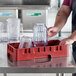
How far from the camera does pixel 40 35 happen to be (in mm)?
1385

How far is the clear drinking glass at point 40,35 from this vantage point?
1352mm

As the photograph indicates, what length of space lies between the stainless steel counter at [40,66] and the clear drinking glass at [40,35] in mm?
137

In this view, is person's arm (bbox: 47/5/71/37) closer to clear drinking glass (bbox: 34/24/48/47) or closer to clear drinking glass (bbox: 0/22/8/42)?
clear drinking glass (bbox: 34/24/48/47)

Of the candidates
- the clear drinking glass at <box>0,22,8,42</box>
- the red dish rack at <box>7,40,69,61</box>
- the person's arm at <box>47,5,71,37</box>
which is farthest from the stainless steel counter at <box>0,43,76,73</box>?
the clear drinking glass at <box>0,22,8,42</box>

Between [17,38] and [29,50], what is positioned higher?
[29,50]

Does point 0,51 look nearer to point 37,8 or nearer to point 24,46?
point 24,46

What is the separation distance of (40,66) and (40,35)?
0.30 meters

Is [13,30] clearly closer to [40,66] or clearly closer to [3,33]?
[3,33]

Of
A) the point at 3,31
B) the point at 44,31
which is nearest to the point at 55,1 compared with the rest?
the point at 3,31

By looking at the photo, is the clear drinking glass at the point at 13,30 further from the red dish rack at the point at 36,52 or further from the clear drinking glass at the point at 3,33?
the red dish rack at the point at 36,52

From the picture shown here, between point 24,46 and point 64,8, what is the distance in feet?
2.10

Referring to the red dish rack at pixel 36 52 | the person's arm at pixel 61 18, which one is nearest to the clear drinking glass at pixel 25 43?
the red dish rack at pixel 36 52

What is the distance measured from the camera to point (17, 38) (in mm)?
2025

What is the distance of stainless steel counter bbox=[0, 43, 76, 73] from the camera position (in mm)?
1117
